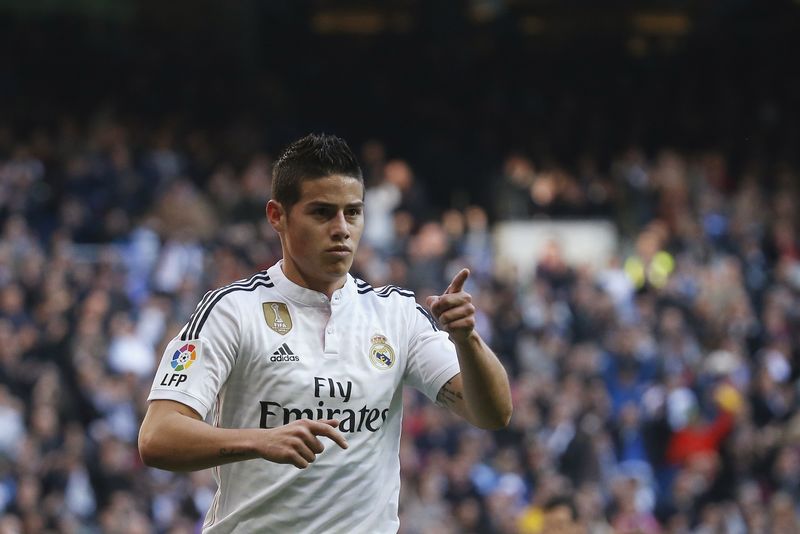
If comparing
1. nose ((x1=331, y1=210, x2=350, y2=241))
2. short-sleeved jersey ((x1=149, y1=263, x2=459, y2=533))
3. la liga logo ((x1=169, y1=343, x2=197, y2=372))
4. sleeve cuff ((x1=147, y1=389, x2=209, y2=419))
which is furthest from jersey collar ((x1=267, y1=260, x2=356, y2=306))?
sleeve cuff ((x1=147, y1=389, x2=209, y2=419))

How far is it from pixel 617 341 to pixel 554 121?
281 inches

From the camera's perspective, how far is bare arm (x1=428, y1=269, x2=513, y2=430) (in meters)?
3.85

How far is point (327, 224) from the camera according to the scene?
414cm

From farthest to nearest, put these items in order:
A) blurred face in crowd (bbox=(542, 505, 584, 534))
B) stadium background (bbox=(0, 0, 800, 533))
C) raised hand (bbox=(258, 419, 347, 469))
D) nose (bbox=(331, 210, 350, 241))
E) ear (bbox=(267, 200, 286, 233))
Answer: stadium background (bbox=(0, 0, 800, 533)), blurred face in crowd (bbox=(542, 505, 584, 534)), ear (bbox=(267, 200, 286, 233)), nose (bbox=(331, 210, 350, 241)), raised hand (bbox=(258, 419, 347, 469))

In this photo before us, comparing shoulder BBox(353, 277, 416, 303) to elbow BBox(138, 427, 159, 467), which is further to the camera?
shoulder BBox(353, 277, 416, 303)

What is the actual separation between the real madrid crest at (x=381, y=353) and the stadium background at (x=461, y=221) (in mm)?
4557

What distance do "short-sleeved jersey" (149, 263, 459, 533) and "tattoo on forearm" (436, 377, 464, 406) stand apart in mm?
29

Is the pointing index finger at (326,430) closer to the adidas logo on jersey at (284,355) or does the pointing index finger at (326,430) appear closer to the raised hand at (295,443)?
the raised hand at (295,443)

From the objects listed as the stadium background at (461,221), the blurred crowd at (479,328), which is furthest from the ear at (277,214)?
the blurred crowd at (479,328)

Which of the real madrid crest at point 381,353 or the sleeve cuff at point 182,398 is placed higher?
the real madrid crest at point 381,353

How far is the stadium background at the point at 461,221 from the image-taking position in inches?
509

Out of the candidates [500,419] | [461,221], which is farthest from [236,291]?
[461,221]

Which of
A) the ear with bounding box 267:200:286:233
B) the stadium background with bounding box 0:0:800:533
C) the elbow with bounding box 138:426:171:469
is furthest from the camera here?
the stadium background with bounding box 0:0:800:533

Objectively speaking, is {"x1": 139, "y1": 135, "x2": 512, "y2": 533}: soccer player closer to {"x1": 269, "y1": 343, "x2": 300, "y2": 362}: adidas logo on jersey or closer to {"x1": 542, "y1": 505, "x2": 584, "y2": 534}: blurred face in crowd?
{"x1": 269, "y1": 343, "x2": 300, "y2": 362}: adidas logo on jersey
